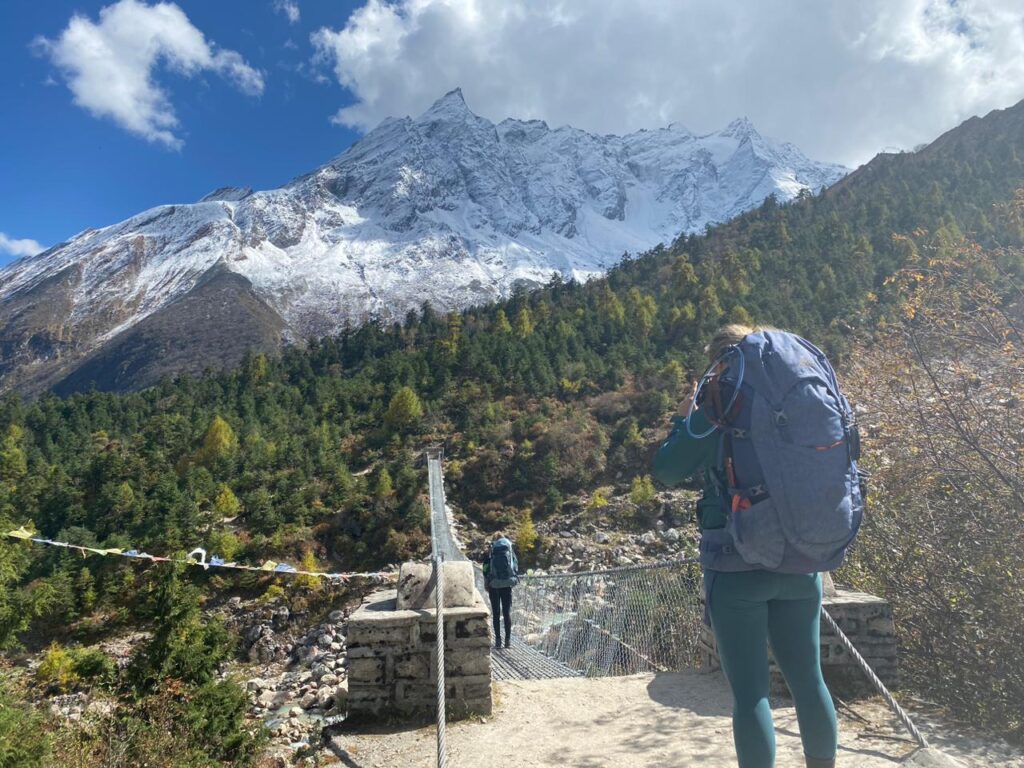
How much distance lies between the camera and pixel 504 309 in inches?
1656

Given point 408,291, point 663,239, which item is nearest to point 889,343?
point 408,291

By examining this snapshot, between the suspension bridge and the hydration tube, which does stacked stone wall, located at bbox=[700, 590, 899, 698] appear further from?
the hydration tube

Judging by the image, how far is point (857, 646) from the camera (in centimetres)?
304

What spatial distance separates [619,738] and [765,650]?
1.51m

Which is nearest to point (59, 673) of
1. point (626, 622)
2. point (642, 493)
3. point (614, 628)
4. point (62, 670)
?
point (62, 670)

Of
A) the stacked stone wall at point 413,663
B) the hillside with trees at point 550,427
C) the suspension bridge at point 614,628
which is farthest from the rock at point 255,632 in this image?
the stacked stone wall at point 413,663

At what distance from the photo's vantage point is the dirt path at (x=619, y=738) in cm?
240

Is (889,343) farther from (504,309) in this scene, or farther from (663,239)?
(663,239)

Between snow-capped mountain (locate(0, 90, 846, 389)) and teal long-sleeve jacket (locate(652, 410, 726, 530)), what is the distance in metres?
Result: 81.2

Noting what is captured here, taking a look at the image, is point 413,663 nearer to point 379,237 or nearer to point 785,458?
point 785,458

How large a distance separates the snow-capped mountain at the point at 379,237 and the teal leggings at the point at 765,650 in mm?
81350

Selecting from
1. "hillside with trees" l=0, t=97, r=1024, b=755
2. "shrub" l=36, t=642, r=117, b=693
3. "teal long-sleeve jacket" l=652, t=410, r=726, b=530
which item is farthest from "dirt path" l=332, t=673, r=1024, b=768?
"shrub" l=36, t=642, r=117, b=693

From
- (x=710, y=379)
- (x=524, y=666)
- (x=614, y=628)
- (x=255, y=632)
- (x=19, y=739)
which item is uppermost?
(x=710, y=379)

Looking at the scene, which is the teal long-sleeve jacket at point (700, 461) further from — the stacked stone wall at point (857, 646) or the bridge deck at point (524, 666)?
the bridge deck at point (524, 666)
